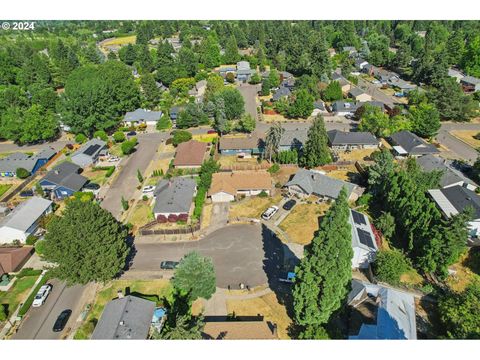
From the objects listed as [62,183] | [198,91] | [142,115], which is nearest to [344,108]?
[198,91]

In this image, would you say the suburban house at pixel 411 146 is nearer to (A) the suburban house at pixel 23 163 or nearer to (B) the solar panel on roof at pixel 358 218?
(B) the solar panel on roof at pixel 358 218

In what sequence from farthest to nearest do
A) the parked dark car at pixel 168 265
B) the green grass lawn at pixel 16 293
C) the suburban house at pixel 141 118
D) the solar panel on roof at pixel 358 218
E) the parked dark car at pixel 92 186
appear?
the suburban house at pixel 141 118, the parked dark car at pixel 92 186, the solar panel on roof at pixel 358 218, the parked dark car at pixel 168 265, the green grass lawn at pixel 16 293

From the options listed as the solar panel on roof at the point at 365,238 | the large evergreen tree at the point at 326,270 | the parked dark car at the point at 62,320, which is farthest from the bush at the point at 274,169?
the parked dark car at the point at 62,320

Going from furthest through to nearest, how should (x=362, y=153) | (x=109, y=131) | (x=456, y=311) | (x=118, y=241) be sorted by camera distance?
(x=109, y=131) < (x=362, y=153) < (x=118, y=241) < (x=456, y=311)

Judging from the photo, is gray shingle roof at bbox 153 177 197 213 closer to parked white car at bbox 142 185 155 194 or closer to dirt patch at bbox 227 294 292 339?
parked white car at bbox 142 185 155 194

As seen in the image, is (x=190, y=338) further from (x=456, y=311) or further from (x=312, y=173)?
(x=312, y=173)

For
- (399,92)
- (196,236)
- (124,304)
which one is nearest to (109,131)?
(196,236)

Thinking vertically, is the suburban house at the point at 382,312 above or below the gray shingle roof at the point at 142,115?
above
